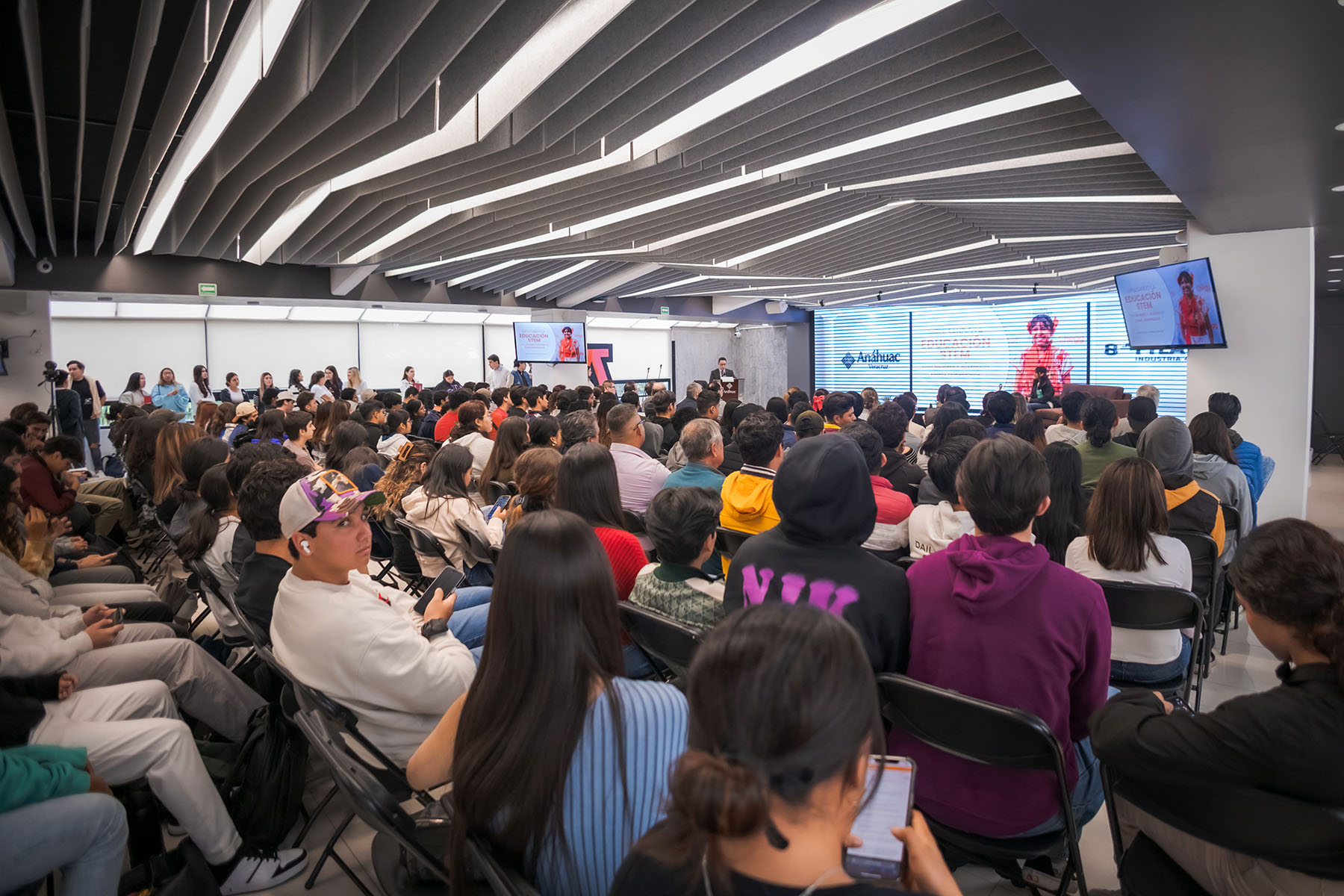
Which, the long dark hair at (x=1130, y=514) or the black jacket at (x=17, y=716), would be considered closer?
the black jacket at (x=17, y=716)

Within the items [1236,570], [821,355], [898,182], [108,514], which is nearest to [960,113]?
[898,182]

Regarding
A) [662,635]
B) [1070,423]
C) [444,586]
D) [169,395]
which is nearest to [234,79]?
[444,586]

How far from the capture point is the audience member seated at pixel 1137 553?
2695 millimetres

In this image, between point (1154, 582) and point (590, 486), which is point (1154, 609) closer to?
point (1154, 582)

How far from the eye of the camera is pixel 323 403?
714 cm

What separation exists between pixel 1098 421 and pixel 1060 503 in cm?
156

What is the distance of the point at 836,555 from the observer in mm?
2055

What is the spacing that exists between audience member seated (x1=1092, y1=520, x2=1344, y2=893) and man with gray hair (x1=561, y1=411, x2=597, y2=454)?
4.00 meters

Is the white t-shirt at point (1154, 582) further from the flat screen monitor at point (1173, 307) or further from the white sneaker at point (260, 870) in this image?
the flat screen monitor at point (1173, 307)

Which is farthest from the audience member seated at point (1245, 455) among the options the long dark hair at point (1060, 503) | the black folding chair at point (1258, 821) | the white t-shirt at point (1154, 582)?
the black folding chair at point (1258, 821)

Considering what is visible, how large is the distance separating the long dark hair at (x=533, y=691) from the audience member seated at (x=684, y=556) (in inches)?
38.5

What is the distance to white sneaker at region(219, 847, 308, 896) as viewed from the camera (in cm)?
240

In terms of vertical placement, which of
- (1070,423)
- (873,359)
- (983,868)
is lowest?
(983,868)

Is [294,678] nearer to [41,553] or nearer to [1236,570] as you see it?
[1236,570]
